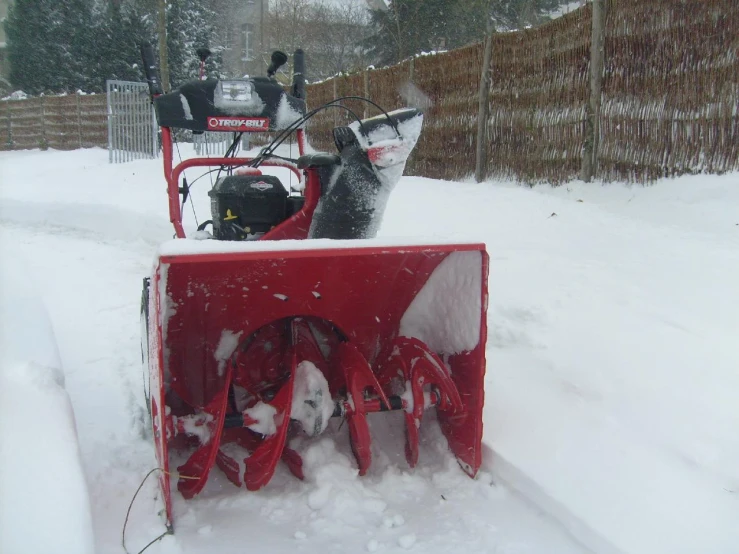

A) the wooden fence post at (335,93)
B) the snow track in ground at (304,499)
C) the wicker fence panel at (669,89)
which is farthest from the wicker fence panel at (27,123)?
the snow track in ground at (304,499)

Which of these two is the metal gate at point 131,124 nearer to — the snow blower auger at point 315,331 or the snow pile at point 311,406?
the snow blower auger at point 315,331

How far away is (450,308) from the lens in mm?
2527

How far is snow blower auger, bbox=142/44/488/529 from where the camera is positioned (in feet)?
7.33

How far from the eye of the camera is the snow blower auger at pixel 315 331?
223 centimetres

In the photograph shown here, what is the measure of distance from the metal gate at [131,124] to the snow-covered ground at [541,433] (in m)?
10.8

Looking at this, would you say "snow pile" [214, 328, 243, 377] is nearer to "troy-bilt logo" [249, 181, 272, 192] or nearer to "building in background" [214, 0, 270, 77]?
"troy-bilt logo" [249, 181, 272, 192]

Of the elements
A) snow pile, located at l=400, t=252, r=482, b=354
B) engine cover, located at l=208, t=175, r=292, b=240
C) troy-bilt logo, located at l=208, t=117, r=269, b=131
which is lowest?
snow pile, located at l=400, t=252, r=482, b=354

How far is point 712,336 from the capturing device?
3150 millimetres

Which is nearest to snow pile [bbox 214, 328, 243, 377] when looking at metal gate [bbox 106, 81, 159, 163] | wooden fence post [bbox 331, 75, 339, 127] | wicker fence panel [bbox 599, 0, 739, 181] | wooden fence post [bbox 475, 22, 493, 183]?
wicker fence panel [bbox 599, 0, 739, 181]

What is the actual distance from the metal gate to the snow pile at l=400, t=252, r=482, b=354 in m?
13.3

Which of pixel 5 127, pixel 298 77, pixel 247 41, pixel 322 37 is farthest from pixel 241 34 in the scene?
pixel 298 77

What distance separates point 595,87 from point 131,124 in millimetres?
11778

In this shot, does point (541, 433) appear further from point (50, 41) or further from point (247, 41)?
point (247, 41)

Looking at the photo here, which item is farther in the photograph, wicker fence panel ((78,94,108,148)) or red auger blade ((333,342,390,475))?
wicker fence panel ((78,94,108,148))
